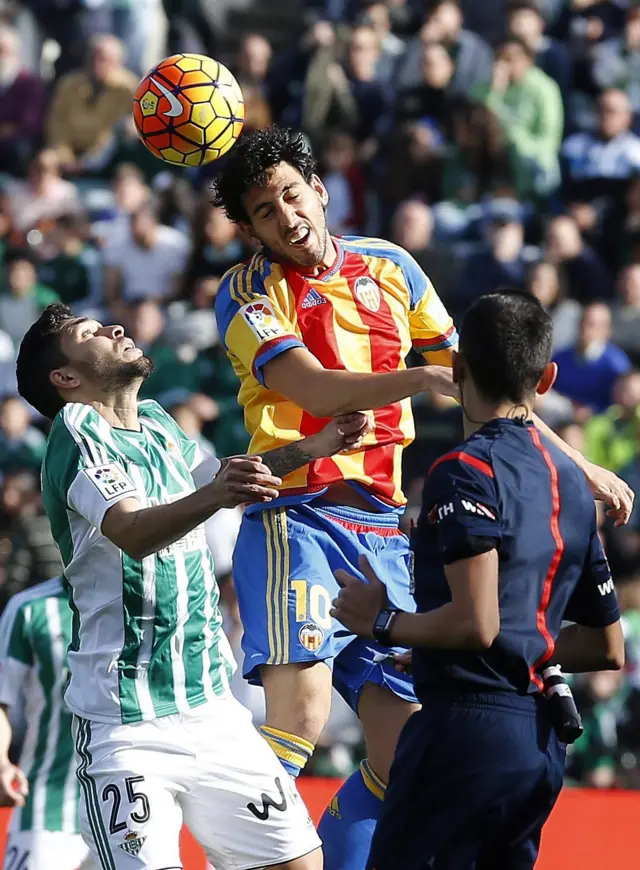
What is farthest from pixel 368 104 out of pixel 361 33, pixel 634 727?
pixel 634 727

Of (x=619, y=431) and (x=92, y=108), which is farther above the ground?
(x=92, y=108)

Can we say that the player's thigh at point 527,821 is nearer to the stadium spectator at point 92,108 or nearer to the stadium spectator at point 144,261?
the stadium spectator at point 144,261

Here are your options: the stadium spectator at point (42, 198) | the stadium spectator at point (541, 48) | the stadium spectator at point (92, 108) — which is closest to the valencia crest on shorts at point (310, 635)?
the stadium spectator at point (541, 48)

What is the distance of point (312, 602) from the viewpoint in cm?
490

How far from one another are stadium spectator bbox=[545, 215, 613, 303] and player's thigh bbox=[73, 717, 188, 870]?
720cm

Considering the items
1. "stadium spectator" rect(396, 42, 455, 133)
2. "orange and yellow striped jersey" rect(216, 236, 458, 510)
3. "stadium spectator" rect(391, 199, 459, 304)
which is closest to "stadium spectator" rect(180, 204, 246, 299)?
"stadium spectator" rect(391, 199, 459, 304)

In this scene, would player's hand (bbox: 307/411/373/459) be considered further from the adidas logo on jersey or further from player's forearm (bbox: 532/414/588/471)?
the adidas logo on jersey

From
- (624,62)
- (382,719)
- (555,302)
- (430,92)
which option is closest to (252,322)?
(382,719)

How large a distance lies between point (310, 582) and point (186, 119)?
5.80ft

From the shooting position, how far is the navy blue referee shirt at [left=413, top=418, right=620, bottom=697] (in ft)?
11.8

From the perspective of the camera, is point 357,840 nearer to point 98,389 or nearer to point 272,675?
point 272,675

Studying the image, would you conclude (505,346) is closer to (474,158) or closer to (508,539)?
(508,539)

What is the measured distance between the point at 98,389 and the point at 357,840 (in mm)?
1665

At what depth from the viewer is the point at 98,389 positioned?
465 centimetres
